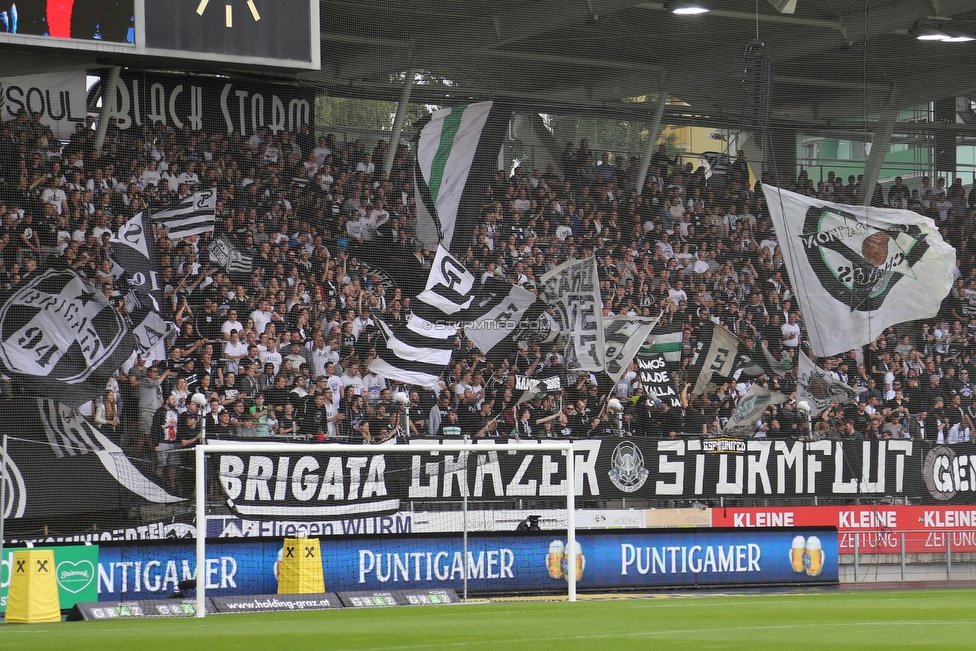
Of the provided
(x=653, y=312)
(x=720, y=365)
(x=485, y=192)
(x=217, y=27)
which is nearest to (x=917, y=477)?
(x=720, y=365)

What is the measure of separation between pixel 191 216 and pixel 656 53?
10.2 m

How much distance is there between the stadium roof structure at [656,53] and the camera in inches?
852

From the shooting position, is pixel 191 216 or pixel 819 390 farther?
pixel 819 390

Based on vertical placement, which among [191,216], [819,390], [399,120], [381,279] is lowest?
[819,390]

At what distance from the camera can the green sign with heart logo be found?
14031mm

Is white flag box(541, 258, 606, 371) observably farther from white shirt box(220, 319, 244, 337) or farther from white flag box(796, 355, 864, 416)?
white shirt box(220, 319, 244, 337)

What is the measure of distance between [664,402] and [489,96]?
240 inches

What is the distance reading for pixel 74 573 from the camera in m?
14.2

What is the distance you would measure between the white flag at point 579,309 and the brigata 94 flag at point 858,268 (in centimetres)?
318

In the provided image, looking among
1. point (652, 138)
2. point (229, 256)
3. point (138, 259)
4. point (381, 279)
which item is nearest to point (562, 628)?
point (138, 259)

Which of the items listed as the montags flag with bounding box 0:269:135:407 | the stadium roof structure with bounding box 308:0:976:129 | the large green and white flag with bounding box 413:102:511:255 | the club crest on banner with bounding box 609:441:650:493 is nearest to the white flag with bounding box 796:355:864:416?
the club crest on banner with bounding box 609:441:650:493

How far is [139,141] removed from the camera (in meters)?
18.9

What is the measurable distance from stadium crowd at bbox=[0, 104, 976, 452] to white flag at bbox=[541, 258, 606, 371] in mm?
273

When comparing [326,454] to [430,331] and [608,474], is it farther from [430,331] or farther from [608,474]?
[608,474]
